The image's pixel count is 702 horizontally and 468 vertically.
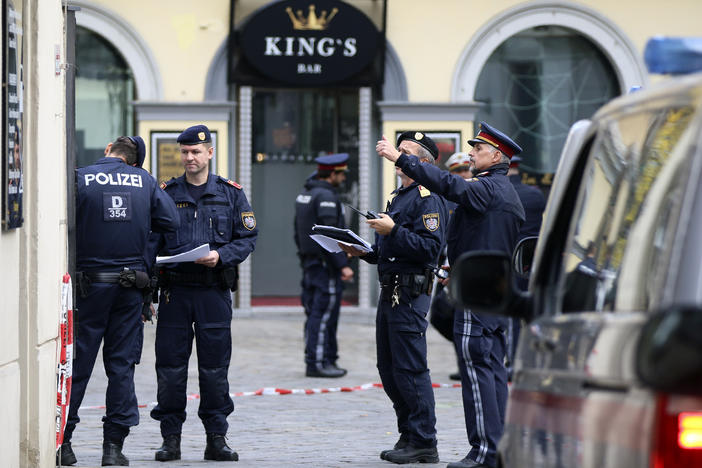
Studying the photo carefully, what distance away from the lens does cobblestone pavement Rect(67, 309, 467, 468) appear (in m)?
7.85

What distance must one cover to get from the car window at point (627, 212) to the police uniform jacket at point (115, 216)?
14.4 ft

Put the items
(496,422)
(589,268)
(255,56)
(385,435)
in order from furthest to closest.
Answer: (255,56)
(385,435)
(496,422)
(589,268)

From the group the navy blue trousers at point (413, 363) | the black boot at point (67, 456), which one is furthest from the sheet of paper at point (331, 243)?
the black boot at point (67, 456)

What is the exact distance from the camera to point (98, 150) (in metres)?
17.7

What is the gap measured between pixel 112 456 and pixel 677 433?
5.51 metres

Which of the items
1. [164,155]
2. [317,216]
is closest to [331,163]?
[317,216]

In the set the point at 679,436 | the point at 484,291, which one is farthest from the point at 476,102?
the point at 679,436

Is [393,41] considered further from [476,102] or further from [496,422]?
[496,422]

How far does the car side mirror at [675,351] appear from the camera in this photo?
2.15 m

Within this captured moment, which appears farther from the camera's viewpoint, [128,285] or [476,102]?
[476,102]

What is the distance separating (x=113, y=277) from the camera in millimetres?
7531

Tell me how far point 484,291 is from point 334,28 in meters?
14.0

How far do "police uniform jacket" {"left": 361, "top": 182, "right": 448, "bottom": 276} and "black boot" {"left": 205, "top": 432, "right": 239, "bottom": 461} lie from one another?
1.34 meters

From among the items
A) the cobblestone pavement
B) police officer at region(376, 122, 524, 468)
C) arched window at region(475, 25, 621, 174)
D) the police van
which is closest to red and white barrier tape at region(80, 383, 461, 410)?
the cobblestone pavement
